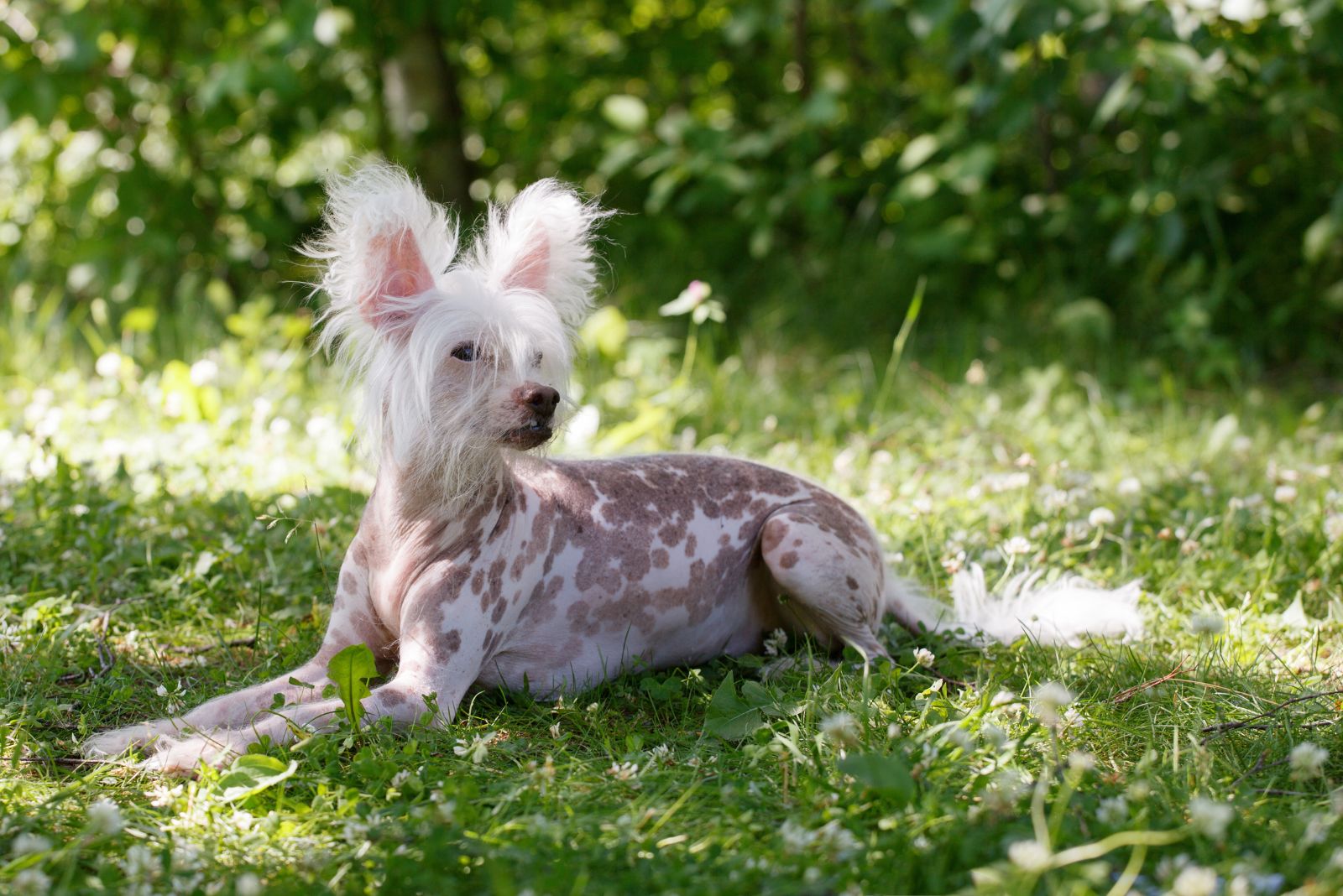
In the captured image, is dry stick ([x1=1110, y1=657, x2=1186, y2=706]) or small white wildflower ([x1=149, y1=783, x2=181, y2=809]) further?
dry stick ([x1=1110, y1=657, x2=1186, y2=706])

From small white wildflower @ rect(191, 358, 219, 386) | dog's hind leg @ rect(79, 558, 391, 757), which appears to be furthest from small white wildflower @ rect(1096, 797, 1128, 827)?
small white wildflower @ rect(191, 358, 219, 386)

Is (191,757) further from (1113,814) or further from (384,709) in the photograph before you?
(1113,814)

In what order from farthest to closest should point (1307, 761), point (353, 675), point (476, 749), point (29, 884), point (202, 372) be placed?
point (202, 372)
point (353, 675)
point (476, 749)
point (1307, 761)
point (29, 884)

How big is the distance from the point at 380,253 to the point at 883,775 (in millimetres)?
1526

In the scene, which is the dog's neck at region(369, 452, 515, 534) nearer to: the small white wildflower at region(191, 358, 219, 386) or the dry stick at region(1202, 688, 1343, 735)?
the dry stick at region(1202, 688, 1343, 735)

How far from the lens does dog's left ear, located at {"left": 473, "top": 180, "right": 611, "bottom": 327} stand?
9.40ft

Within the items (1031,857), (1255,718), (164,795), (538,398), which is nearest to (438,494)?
(538,398)

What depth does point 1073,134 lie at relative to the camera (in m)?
6.57

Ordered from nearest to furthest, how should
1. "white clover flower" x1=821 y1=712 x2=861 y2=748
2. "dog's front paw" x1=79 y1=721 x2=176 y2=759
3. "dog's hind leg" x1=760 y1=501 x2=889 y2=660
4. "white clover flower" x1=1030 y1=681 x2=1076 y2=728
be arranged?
"white clover flower" x1=1030 y1=681 x2=1076 y2=728
"white clover flower" x1=821 y1=712 x2=861 y2=748
"dog's front paw" x1=79 y1=721 x2=176 y2=759
"dog's hind leg" x1=760 y1=501 x2=889 y2=660

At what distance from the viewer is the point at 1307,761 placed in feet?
7.15

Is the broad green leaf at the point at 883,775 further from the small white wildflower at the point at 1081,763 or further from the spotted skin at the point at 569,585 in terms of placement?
the spotted skin at the point at 569,585

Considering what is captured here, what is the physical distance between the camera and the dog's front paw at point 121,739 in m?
2.46

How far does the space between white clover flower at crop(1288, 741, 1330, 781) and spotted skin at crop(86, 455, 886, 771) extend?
3.43 feet

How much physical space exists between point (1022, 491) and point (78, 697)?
9.55 ft
